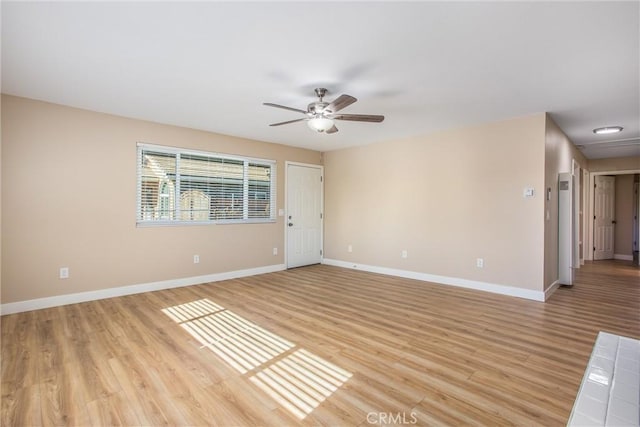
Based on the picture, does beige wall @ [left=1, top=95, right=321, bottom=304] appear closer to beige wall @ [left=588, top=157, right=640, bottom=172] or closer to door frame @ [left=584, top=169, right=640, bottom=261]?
door frame @ [left=584, top=169, right=640, bottom=261]

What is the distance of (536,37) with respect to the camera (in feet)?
7.54

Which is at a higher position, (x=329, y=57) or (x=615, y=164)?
(x=329, y=57)

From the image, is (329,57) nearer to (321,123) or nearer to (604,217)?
(321,123)

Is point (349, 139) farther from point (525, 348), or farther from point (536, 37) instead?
point (525, 348)

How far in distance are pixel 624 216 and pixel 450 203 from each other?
6.35 meters

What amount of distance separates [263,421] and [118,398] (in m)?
1.00

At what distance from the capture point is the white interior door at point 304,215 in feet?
20.7

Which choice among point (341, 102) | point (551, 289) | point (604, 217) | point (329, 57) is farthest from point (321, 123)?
point (604, 217)

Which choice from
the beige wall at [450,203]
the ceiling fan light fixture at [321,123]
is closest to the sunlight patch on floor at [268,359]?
the ceiling fan light fixture at [321,123]

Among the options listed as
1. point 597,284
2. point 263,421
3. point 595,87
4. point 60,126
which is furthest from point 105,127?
point 597,284

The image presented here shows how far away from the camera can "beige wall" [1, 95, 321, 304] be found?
11.7ft

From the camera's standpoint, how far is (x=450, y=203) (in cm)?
500

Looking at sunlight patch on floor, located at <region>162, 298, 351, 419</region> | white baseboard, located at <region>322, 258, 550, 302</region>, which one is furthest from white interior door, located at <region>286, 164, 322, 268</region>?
sunlight patch on floor, located at <region>162, 298, 351, 419</region>

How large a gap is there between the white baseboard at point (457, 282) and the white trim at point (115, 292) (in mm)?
2065
